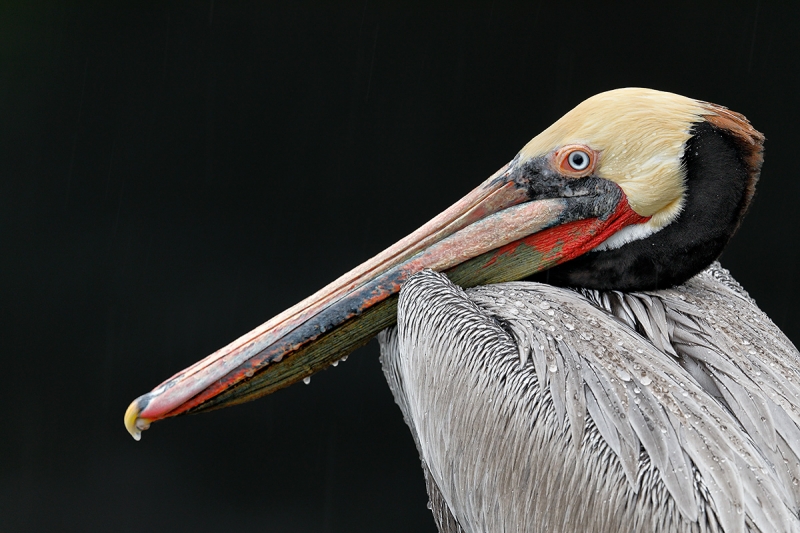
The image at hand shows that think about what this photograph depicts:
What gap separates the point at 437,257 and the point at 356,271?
0.61 feet

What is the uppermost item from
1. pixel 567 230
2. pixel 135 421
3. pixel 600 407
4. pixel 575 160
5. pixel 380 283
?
pixel 575 160

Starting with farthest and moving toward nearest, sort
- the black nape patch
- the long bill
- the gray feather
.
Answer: the long bill, the black nape patch, the gray feather

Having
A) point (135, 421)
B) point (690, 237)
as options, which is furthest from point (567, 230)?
point (135, 421)

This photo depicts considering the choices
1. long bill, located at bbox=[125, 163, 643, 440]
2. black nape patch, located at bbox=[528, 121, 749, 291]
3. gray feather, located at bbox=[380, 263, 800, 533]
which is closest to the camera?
gray feather, located at bbox=[380, 263, 800, 533]

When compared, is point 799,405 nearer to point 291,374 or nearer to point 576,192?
point 576,192

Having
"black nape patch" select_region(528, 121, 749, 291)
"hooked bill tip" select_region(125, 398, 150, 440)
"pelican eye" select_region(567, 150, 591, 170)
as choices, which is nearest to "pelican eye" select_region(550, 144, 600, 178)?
"pelican eye" select_region(567, 150, 591, 170)

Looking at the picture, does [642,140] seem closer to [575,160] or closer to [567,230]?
[575,160]

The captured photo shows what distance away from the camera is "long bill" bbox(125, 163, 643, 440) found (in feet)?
6.33

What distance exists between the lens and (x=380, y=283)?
1.95 metres

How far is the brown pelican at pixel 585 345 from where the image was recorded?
5.12 ft

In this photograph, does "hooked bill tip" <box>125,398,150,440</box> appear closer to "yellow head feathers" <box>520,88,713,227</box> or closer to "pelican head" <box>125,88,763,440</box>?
"pelican head" <box>125,88,763,440</box>

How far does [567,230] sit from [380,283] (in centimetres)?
43

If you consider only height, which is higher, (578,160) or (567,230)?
(578,160)

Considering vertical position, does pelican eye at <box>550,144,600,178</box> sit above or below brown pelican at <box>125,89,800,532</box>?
above
